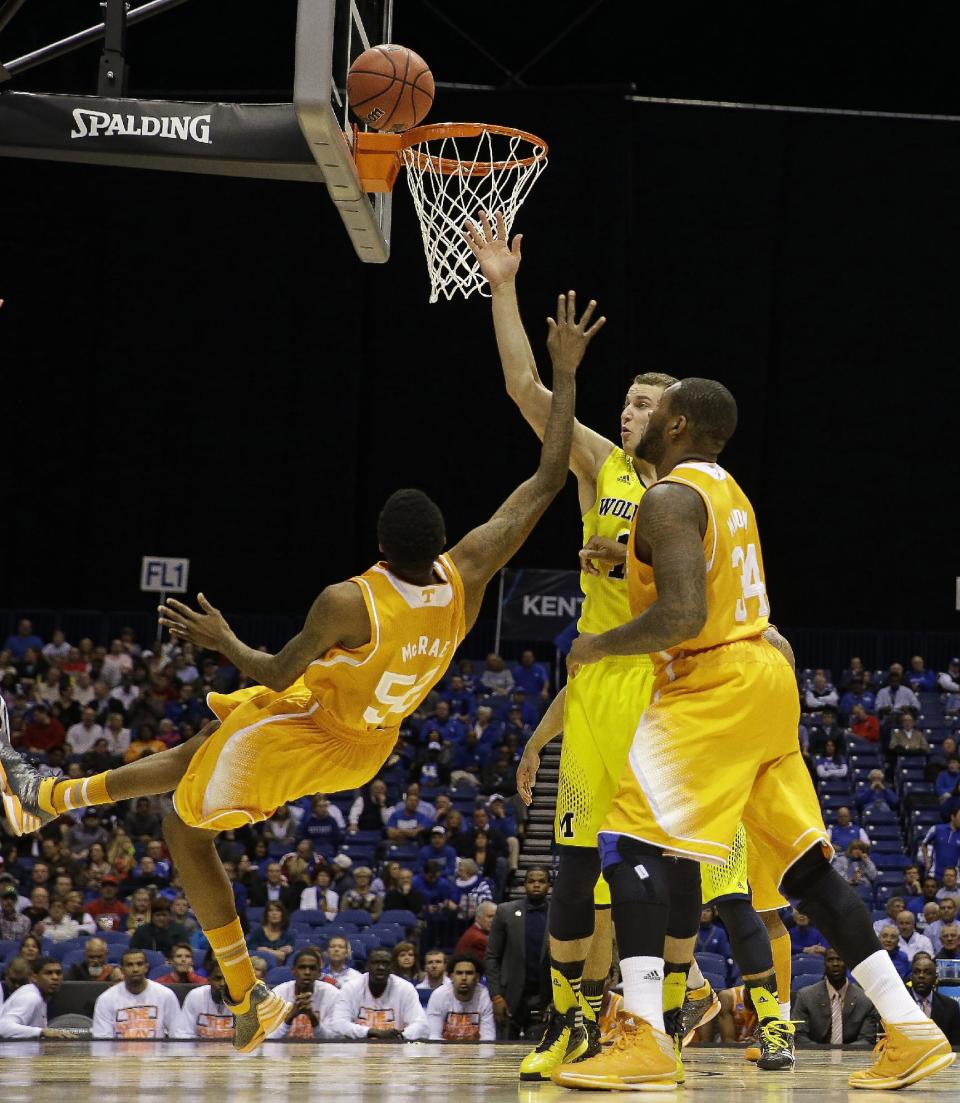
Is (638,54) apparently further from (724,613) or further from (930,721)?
(724,613)

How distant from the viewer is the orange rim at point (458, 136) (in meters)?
7.26

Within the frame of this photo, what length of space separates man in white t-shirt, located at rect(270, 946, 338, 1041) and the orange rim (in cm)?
600

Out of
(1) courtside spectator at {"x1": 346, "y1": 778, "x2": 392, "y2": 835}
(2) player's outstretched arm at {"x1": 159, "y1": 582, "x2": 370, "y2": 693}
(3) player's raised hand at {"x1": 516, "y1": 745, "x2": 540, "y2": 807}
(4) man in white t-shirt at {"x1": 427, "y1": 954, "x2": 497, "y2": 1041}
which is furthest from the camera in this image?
(1) courtside spectator at {"x1": 346, "y1": 778, "x2": 392, "y2": 835}

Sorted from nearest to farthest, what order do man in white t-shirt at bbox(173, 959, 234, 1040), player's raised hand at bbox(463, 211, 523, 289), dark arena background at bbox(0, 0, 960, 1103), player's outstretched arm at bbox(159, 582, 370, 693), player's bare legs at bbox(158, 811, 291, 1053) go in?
player's outstretched arm at bbox(159, 582, 370, 693)
player's bare legs at bbox(158, 811, 291, 1053)
player's raised hand at bbox(463, 211, 523, 289)
man in white t-shirt at bbox(173, 959, 234, 1040)
dark arena background at bbox(0, 0, 960, 1103)

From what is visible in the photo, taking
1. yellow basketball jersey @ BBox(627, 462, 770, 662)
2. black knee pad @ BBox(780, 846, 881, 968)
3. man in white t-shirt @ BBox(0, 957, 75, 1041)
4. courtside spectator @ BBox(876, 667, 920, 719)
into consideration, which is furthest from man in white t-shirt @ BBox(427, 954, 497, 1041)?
courtside spectator @ BBox(876, 667, 920, 719)

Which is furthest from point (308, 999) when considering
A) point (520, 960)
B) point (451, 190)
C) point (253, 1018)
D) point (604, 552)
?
point (604, 552)

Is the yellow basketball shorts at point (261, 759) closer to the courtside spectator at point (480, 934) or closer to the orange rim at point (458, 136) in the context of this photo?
the orange rim at point (458, 136)

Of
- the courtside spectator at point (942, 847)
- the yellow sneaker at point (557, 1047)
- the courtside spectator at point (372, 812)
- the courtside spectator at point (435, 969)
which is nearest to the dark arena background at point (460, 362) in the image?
the courtside spectator at point (372, 812)

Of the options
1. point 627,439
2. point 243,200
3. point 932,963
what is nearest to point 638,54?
point 243,200

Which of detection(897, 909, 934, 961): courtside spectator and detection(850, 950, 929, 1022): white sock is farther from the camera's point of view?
detection(897, 909, 934, 961): courtside spectator

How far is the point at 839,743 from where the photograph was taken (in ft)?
60.4

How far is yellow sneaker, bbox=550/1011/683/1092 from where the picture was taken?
13.6 ft

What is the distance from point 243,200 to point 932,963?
17.1 meters

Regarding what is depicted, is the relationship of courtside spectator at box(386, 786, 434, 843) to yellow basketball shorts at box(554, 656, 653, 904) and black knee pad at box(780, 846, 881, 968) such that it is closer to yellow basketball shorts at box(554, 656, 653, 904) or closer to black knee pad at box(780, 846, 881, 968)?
yellow basketball shorts at box(554, 656, 653, 904)
